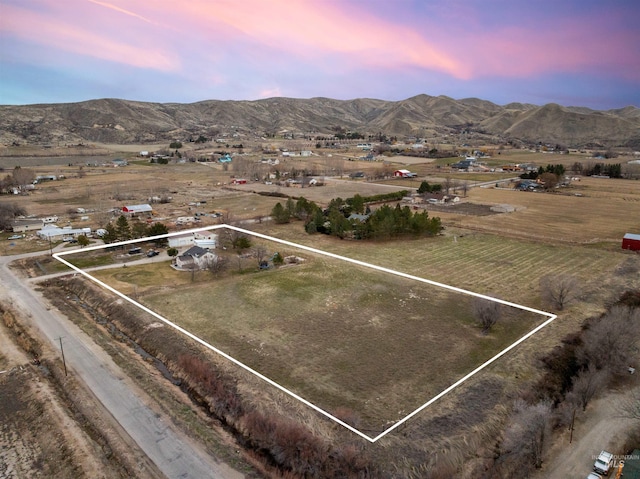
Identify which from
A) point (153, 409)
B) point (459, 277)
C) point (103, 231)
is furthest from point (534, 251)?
point (103, 231)

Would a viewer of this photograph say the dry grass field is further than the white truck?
Yes

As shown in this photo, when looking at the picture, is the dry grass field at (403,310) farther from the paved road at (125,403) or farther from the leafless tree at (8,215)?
the leafless tree at (8,215)

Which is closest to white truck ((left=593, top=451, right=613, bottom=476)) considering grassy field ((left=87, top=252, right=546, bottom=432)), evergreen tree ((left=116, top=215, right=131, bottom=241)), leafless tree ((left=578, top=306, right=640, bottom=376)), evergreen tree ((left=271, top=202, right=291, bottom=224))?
grassy field ((left=87, top=252, right=546, bottom=432))

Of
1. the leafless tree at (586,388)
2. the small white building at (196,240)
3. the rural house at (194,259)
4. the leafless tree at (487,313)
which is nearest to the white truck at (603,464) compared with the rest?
the leafless tree at (586,388)

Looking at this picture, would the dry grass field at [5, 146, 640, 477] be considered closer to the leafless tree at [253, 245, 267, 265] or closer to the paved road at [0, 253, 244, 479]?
the leafless tree at [253, 245, 267, 265]

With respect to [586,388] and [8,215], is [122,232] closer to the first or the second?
[8,215]

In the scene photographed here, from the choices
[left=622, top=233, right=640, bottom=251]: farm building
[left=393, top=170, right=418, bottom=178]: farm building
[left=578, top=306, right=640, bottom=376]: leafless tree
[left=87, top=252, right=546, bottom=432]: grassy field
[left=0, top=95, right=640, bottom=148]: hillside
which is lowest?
[left=87, top=252, right=546, bottom=432]: grassy field
